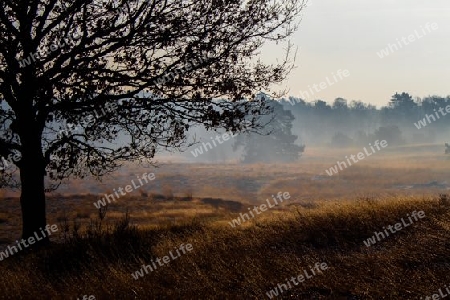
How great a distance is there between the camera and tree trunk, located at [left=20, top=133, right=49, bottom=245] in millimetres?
→ 10273

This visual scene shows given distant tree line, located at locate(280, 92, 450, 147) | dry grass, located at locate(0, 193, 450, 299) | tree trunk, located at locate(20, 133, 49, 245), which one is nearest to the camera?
dry grass, located at locate(0, 193, 450, 299)

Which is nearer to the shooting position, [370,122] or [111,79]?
[111,79]

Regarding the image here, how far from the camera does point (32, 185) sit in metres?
10.4

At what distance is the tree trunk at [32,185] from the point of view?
33.7 feet

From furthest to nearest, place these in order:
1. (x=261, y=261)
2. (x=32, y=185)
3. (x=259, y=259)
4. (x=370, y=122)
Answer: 1. (x=370, y=122)
2. (x=32, y=185)
3. (x=259, y=259)
4. (x=261, y=261)

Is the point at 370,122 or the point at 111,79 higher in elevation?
the point at 111,79

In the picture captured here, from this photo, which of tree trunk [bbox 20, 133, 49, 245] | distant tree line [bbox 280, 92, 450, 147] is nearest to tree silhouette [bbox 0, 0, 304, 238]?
tree trunk [bbox 20, 133, 49, 245]

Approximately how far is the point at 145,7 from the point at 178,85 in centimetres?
183

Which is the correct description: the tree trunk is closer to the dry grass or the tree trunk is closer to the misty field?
the misty field

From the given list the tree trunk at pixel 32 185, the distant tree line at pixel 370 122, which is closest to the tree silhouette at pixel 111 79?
the tree trunk at pixel 32 185

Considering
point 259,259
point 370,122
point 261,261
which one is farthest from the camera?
point 370,122

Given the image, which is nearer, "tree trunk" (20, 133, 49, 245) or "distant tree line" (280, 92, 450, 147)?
"tree trunk" (20, 133, 49, 245)

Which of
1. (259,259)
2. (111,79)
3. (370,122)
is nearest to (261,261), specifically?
(259,259)

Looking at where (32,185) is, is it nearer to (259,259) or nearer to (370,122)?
(259,259)
